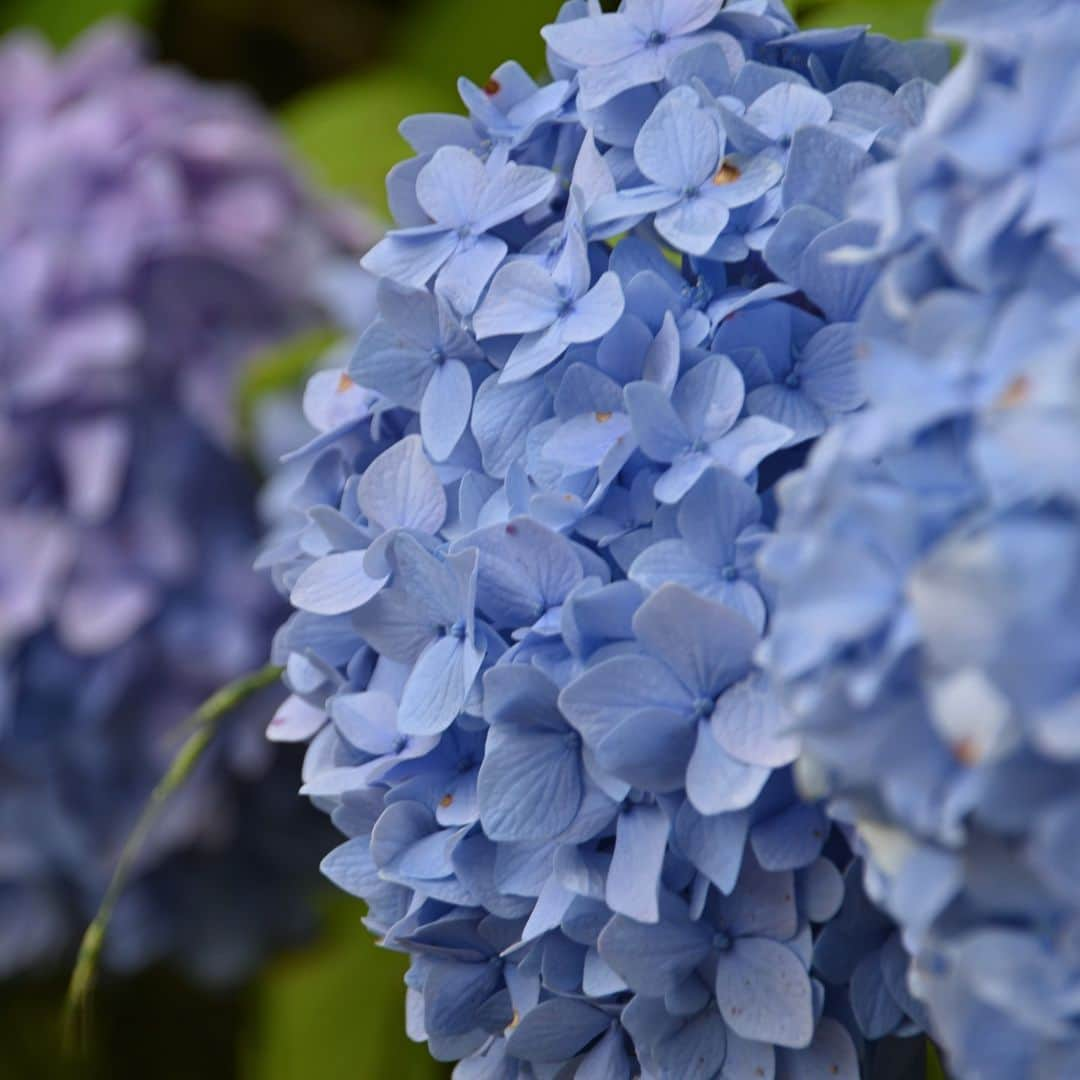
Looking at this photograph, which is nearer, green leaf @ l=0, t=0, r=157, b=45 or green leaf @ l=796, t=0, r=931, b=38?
green leaf @ l=796, t=0, r=931, b=38

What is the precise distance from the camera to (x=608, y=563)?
24 cm

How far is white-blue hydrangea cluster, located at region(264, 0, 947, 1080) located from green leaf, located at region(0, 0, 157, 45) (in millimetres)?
643

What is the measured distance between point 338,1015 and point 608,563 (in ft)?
1.57

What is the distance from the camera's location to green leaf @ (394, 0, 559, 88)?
79 centimetres

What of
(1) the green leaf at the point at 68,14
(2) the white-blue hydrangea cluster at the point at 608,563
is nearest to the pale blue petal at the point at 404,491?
(2) the white-blue hydrangea cluster at the point at 608,563

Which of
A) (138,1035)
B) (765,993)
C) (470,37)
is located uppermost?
(765,993)

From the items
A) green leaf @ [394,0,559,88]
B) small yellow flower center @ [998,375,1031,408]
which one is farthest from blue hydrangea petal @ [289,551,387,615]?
green leaf @ [394,0,559,88]

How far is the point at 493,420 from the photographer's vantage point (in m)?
0.25

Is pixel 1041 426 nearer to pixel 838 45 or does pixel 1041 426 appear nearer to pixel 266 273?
pixel 838 45

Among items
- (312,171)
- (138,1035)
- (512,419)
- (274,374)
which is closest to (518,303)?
(512,419)

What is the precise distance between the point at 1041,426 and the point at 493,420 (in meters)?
0.11

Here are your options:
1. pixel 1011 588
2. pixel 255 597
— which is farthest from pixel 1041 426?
pixel 255 597

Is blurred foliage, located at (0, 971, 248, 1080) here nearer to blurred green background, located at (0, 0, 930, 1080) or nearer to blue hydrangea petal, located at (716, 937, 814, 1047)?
blurred green background, located at (0, 0, 930, 1080)

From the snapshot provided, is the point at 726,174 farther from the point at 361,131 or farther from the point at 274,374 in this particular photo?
the point at 361,131
